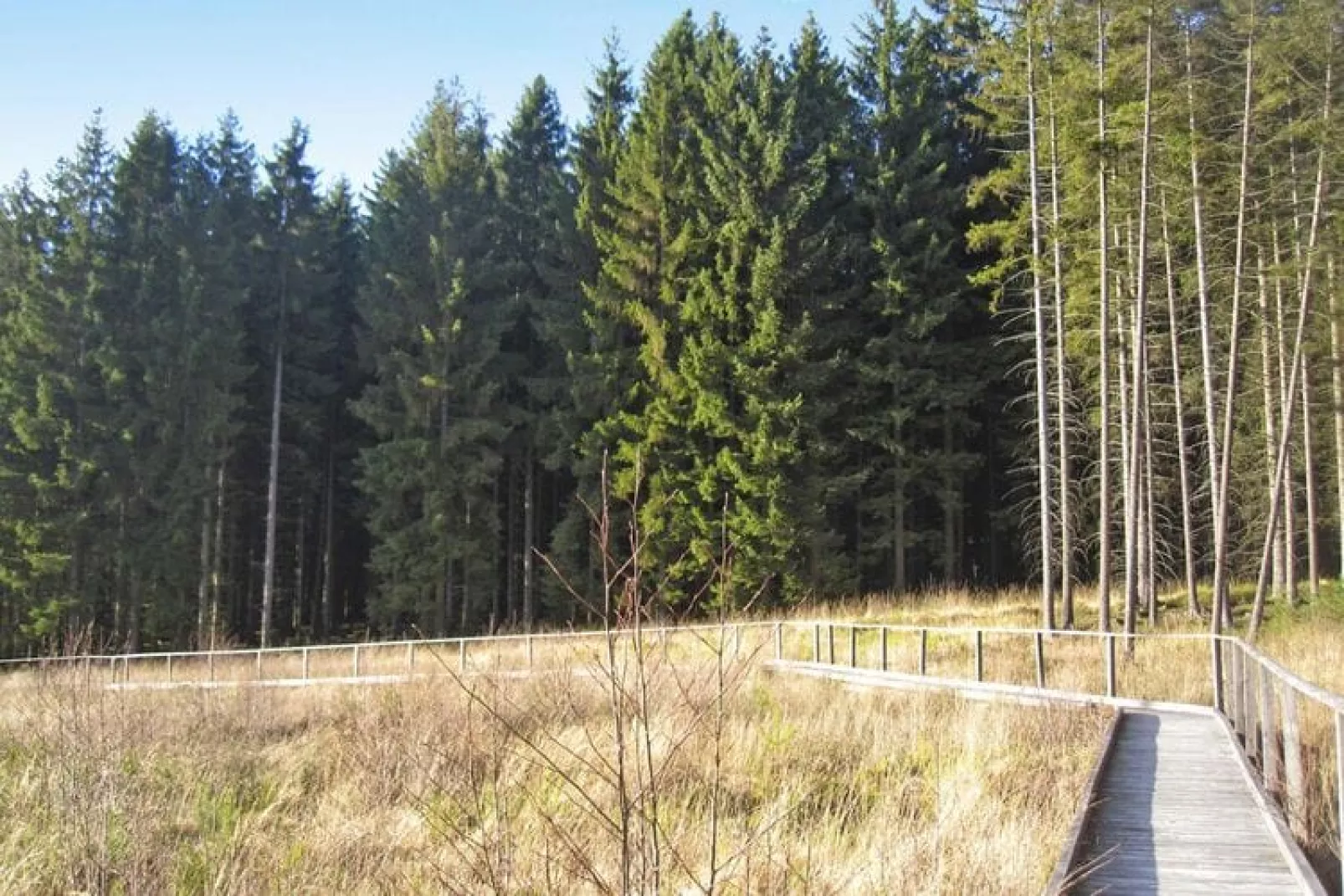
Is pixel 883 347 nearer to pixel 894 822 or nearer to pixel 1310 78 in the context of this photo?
pixel 1310 78

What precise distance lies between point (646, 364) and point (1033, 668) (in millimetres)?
16494

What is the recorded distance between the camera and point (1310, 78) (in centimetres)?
2059

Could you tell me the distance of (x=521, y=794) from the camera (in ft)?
24.1

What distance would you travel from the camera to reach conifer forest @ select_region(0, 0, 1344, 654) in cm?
2680

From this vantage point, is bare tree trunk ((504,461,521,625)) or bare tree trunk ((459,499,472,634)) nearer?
bare tree trunk ((459,499,472,634))

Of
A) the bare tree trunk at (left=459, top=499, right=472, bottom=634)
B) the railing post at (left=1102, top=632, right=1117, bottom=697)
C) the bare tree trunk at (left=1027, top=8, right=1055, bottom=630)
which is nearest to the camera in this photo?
the railing post at (left=1102, top=632, right=1117, bottom=697)

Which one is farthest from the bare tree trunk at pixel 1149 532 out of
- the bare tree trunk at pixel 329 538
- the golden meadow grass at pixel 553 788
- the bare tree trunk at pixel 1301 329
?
the bare tree trunk at pixel 329 538

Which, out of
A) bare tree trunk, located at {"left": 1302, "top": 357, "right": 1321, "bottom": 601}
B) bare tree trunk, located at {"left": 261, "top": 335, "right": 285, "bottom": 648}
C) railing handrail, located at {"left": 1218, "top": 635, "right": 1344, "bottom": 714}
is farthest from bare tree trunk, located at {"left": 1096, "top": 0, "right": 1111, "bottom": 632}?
bare tree trunk, located at {"left": 261, "top": 335, "right": 285, "bottom": 648}

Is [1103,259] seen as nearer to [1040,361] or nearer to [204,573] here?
[1040,361]

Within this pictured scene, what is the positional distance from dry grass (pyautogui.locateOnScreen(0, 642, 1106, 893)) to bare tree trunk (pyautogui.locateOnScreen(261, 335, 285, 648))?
17373 millimetres

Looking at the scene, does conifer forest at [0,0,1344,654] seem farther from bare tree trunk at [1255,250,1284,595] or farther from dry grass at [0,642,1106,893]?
dry grass at [0,642,1106,893]

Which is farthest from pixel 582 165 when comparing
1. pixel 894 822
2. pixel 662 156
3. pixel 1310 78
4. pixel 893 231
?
pixel 894 822

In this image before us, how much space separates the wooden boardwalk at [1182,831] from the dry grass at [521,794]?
32cm

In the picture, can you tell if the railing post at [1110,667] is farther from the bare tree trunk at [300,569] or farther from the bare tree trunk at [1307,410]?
the bare tree trunk at [300,569]
